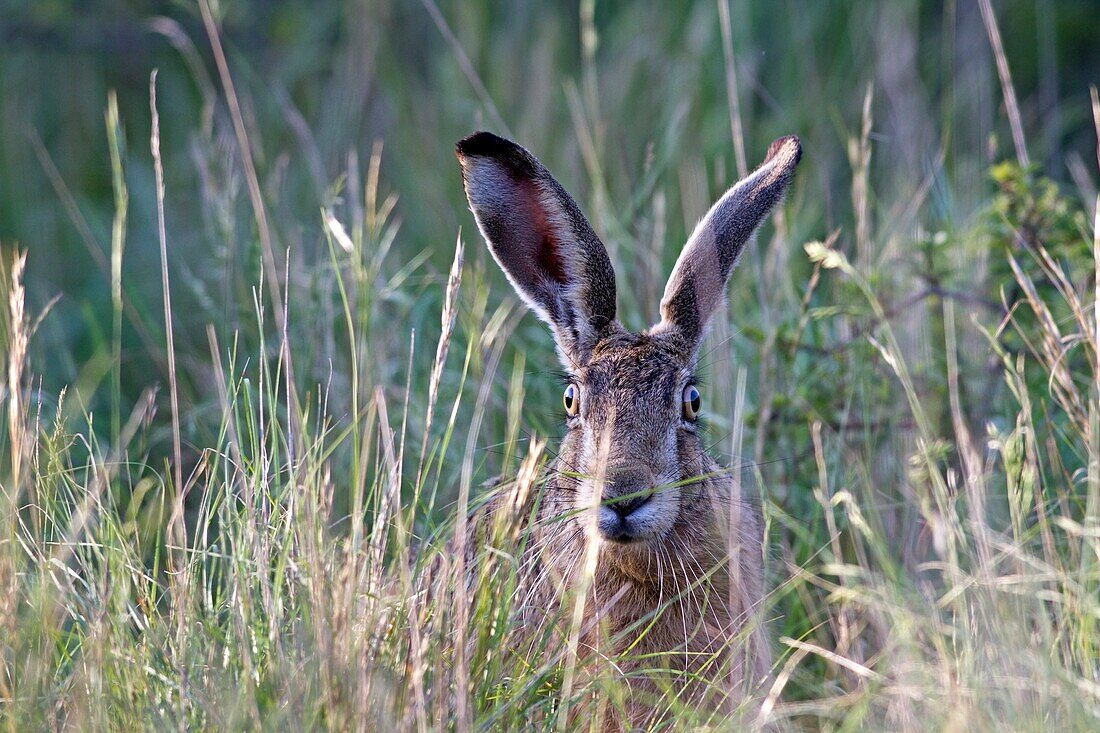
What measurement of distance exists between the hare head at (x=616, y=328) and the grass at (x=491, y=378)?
0.74 feet

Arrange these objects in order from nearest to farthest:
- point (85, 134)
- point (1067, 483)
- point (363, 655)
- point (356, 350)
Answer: point (363, 655) → point (356, 350) → point (1067, 483) → point (85, 134)

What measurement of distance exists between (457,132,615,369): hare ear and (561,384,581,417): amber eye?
13 centimetres

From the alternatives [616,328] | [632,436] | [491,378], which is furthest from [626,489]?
[616,328]

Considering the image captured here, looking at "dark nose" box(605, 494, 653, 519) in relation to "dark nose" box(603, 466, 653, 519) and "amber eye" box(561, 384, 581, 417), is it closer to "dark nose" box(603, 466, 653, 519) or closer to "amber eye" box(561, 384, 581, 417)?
"dark nose" box(603, 466, 653, 519)

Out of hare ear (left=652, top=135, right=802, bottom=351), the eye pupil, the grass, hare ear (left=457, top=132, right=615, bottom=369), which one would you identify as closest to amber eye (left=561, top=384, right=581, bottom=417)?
the eye pupil

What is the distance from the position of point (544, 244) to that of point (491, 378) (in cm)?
68

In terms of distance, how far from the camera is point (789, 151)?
4.23 metres

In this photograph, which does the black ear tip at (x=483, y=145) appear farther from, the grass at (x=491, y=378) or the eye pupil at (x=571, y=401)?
the eye pupil at (x=571, y=401)

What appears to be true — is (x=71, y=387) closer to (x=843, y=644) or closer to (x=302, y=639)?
(x=302, y=639)

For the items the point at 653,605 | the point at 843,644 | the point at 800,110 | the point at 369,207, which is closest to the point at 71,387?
the point at 369,207

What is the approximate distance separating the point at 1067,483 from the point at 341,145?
4.39 metres

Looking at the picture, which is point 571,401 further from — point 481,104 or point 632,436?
point 481,104

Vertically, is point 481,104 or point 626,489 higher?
point 481,104

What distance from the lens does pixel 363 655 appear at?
2738 mm
